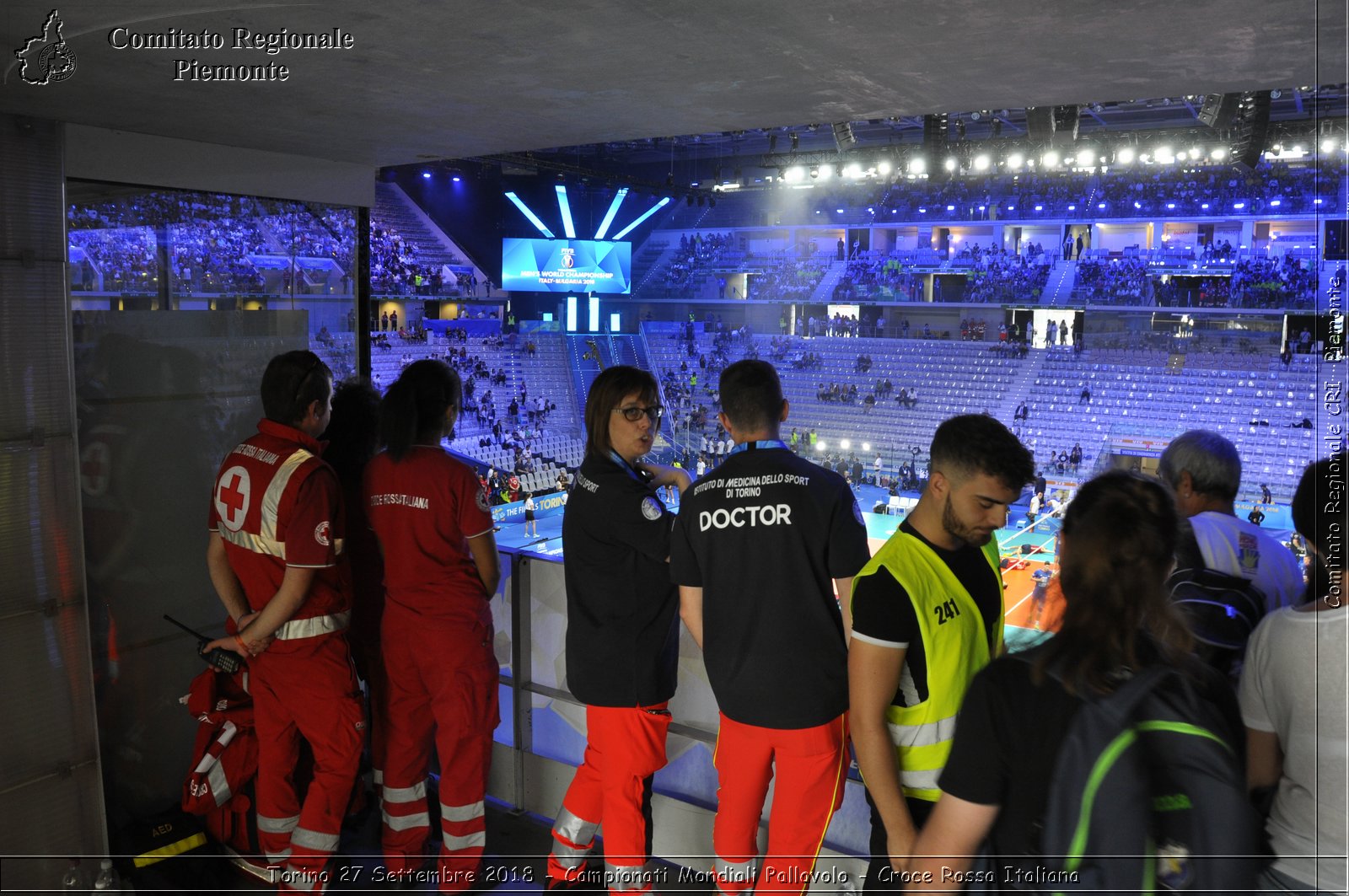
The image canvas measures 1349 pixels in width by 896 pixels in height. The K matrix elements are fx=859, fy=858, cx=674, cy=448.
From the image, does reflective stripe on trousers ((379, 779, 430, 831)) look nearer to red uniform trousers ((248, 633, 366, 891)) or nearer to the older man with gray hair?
red uniform trousers ((248, 633, 366, 891))

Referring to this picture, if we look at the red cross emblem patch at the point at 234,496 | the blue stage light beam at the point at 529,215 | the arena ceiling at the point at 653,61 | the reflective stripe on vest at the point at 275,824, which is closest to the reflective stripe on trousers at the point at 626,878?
the reflective stripe on vest at the point at 275,824

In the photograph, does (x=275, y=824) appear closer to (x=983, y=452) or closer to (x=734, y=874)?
(x=734, y=874)

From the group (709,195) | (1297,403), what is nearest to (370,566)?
(1297,403)

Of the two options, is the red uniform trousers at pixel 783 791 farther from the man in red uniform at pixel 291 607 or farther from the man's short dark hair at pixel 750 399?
the man in red uniform at pixel 291 607

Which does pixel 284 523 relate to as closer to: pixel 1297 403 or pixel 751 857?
pixel 751 857

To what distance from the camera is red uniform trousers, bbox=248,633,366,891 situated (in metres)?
2.21

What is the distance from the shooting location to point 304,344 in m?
3.12

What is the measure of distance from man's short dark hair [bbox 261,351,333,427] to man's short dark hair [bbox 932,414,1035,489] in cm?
163

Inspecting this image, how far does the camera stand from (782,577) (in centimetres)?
167

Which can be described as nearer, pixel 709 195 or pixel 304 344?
pixel 304 344

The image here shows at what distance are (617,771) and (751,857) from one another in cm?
38

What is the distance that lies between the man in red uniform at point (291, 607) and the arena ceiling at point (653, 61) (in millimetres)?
713

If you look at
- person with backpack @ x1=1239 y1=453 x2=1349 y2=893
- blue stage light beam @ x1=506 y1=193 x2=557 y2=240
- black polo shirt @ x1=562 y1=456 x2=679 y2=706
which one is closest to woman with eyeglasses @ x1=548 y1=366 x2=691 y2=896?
black polo shirt @ x1=562 y1=456 x2=679 y2=706

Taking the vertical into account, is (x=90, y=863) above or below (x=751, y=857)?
below
